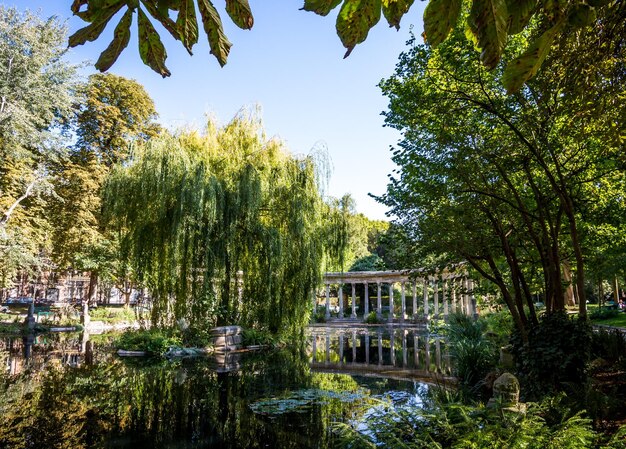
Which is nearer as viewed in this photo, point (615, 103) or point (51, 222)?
point (615, 103)

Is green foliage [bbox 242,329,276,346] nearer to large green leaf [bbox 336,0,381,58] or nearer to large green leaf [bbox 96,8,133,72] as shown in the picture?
large green leaf [bbox 96,8,133,72]

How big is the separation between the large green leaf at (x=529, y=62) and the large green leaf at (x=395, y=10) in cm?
44

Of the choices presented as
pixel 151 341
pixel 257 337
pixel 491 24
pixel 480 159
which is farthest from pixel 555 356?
pixel 151 341

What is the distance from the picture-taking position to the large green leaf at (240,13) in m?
1.48

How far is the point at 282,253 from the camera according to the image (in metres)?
15.6

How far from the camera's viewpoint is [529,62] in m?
1.39

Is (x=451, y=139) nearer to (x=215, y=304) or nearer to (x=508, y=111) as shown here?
(x=508, y=111)

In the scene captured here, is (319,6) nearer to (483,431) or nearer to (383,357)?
(483,431)

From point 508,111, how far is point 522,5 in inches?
299

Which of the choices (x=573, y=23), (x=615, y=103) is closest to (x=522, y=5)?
(x=573, y=23)

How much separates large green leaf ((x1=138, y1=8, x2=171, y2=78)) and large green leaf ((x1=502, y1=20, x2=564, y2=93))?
47.8 inches

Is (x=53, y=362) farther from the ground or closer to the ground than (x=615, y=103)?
closer to the ground

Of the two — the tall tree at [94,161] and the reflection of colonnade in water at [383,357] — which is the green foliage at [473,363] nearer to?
the reflection of colonnade in water at [383,357]

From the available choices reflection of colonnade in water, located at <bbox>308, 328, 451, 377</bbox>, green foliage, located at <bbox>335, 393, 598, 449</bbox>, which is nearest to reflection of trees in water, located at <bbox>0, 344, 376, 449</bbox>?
green foliage, located at <bbox>335, 393, 598, 449</bbox>
